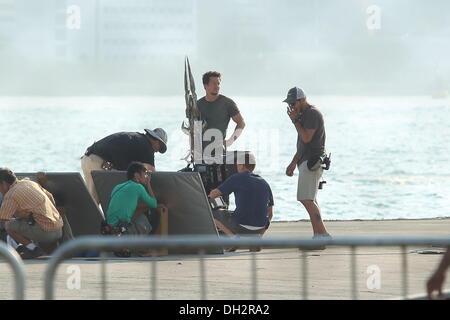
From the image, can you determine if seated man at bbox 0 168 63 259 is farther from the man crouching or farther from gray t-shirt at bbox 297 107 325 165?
gray t-shirt at bbox 297 107 325 165

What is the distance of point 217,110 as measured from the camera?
48.9 ft

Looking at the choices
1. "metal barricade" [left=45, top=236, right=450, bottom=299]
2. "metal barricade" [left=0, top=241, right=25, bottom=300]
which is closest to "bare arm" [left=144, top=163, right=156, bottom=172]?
"metal barricade" [left=0, top=241, right=25, bottom=300]

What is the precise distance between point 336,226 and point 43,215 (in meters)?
5.31

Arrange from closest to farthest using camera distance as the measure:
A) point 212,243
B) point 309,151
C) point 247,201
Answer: point 212,243
point 247,201
point 309,151

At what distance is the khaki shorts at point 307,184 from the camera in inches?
562

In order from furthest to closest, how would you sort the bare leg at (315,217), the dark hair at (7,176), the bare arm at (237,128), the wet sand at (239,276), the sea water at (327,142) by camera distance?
the sea water at (327,142) < the bare arm at (237,128) < the bare leg at (315,217) < the dark hair at (7,176) < the wet sand at (239,276)

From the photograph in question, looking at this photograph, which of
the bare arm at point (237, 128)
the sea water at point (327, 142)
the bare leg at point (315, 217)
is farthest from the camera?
the sea water at point (327, 142)

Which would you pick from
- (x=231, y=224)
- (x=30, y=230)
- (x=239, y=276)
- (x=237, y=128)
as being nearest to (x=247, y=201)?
(x=231, y=224)

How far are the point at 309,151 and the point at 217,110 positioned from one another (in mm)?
1085

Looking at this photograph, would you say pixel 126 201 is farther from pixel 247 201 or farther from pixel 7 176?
pixel 247 201

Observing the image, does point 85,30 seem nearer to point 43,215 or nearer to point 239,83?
point 239,83

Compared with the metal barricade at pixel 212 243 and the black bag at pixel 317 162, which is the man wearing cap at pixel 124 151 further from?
the metal barricade at pixel 212 243

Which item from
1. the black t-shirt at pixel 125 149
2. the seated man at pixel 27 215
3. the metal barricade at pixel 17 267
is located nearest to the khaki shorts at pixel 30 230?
the seated man at pixel 27 215
